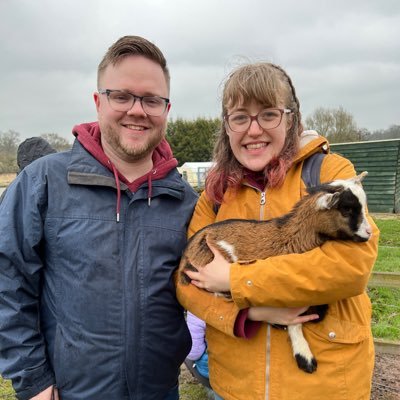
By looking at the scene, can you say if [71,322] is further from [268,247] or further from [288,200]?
[288,200]

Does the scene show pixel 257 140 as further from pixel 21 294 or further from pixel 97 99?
pixel 21 294

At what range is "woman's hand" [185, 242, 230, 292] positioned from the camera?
2.29 m

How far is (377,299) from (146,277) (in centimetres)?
Result: 510

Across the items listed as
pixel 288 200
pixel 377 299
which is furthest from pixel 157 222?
pixel 377 299

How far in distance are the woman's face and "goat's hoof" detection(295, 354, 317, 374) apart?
44.2 inches

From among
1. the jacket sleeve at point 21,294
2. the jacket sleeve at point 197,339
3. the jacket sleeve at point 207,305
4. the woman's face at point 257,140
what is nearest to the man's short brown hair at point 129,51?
the woman's face at point 257,140

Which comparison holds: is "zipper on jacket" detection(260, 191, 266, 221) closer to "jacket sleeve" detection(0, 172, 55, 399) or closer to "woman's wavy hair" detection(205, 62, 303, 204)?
"woman's wavy hair" detection(205, 62, 303, 204)

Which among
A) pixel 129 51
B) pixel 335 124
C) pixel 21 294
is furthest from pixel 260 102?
pixel 335 124

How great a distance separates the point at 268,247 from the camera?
250cm

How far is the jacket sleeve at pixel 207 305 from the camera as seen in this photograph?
2.23 metres

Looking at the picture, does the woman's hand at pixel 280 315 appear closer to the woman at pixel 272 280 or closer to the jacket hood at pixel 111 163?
the woman at pixel 272 280

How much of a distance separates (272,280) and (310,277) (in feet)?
0.63

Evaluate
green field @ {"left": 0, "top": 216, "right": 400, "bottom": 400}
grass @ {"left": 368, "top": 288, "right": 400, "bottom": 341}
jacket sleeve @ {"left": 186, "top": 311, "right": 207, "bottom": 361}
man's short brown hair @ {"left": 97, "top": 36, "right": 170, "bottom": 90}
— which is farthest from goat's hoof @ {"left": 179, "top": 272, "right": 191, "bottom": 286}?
grass @ {"left": 368, "top": 288, "right": 400, "bottom": 341}

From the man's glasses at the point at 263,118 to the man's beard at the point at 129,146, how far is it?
A: 0.55 m
